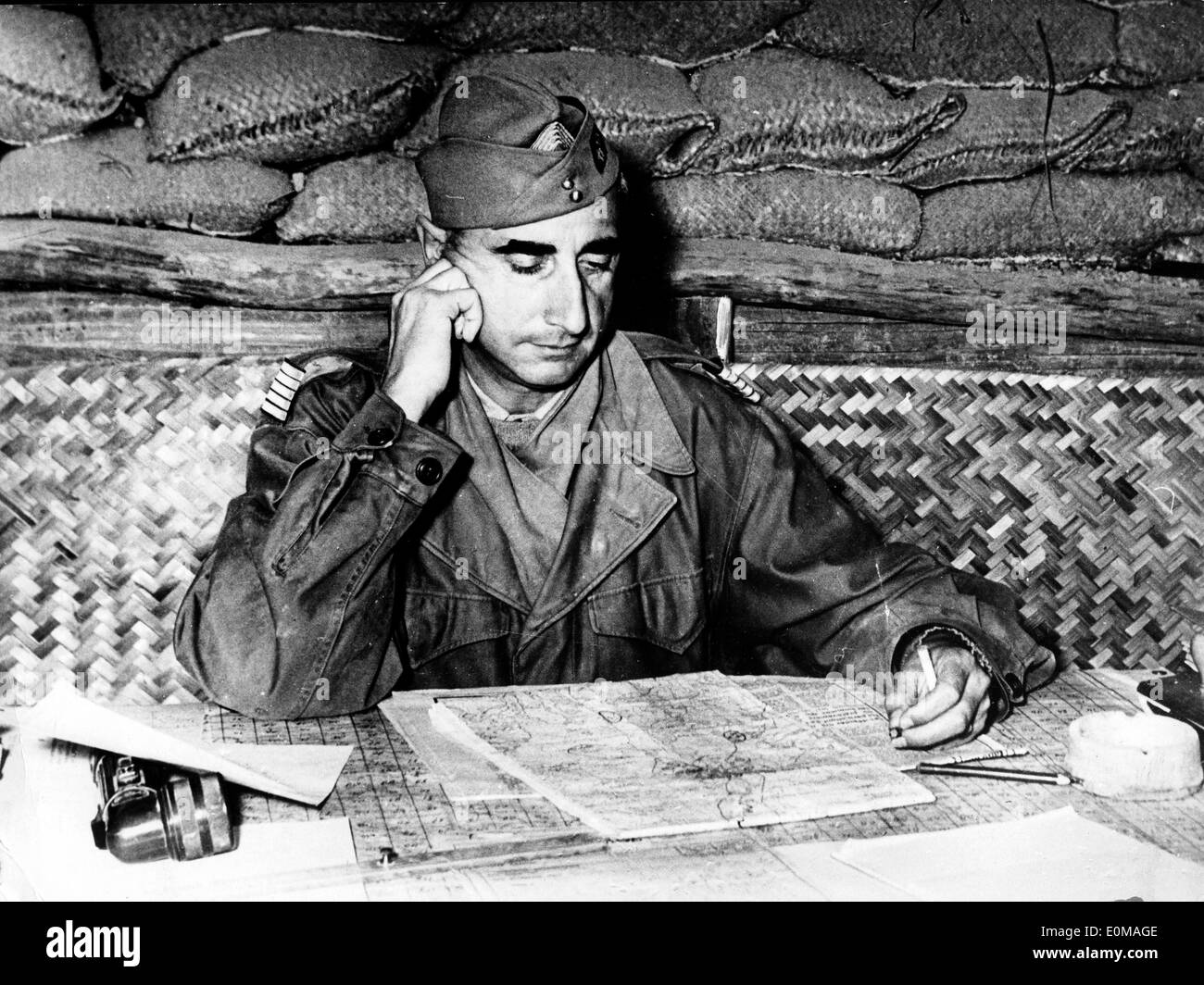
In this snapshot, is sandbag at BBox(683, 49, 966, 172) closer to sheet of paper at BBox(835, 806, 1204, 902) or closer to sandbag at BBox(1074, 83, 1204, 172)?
sandbag at BBox(1074, 83, 1204, 172)

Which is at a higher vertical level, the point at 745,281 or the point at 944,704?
the point at 745,281

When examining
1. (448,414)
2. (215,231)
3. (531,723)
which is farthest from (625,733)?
(215,231)

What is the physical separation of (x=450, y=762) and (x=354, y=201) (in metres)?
1.16

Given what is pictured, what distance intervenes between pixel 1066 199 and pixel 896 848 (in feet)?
5.38

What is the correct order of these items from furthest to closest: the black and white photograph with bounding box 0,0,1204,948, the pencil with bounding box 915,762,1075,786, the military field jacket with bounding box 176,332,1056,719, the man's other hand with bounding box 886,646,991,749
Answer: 1. the military field jacket with bounding box 176,332,1056,719
2. the man's other hand with bounding box 886,646,991,749
3. the pencil with bounding box 915,762,1075,786
4. the black and white photograph with bounding box 0,0,1204,948

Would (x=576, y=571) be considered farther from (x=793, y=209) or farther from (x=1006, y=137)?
(x=1006, y=137)

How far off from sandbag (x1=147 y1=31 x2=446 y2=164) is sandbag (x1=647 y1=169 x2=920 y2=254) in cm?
51

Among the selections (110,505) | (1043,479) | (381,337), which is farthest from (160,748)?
(1043,479)

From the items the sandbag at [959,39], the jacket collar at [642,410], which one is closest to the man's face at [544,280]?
the jacket collar at [642,410]

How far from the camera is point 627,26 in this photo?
2408 millimetres

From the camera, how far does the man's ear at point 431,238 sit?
2156mm

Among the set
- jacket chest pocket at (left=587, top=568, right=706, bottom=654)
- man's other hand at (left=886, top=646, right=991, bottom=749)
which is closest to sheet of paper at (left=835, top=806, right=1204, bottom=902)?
man's other hand at (left=886, top=646, right=991, bottom=749)

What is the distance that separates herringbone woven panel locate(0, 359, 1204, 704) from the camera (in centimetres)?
235

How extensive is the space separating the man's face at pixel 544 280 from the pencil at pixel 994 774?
850 millimetres
